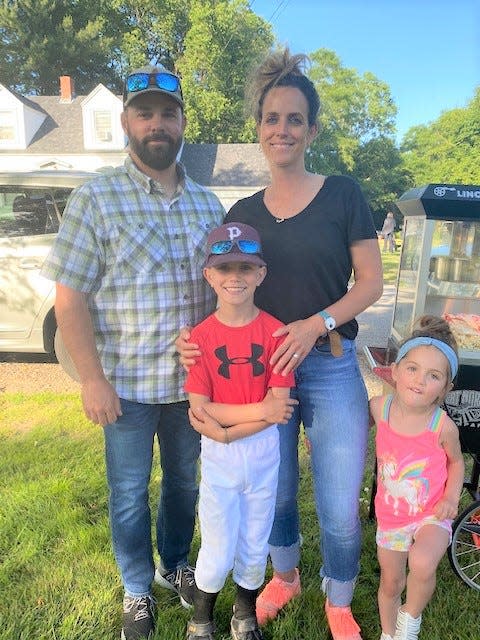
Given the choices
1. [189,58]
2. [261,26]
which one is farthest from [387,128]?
[189,58]

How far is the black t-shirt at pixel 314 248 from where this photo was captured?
1.93 meters

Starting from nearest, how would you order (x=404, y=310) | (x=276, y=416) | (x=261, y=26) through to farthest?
(x=276, y=416)
(x=404, y=310)
(x=261, y=26)

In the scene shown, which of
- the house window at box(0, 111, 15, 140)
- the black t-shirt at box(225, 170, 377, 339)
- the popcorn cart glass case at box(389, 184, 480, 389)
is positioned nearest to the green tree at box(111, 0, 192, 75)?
the house window at box(0, 111, 15, 140)

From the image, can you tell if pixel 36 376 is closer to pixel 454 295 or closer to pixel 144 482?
pixel 144 482

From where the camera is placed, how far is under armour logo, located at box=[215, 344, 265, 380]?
186 cm

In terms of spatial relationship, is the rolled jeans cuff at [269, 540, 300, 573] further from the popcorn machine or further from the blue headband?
the popcorn machine

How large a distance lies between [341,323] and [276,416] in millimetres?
419

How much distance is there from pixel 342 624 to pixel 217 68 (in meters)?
33.5

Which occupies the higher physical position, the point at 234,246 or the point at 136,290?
the point at 234,246

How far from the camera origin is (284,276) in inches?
78.3

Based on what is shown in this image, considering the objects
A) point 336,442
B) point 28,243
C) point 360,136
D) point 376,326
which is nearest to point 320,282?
point 336,442

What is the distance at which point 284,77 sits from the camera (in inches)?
78.6

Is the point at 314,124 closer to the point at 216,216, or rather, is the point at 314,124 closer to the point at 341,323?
the point at 216,216

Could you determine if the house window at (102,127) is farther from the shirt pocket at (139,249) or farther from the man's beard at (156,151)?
the shirt pocket at (139,249)
